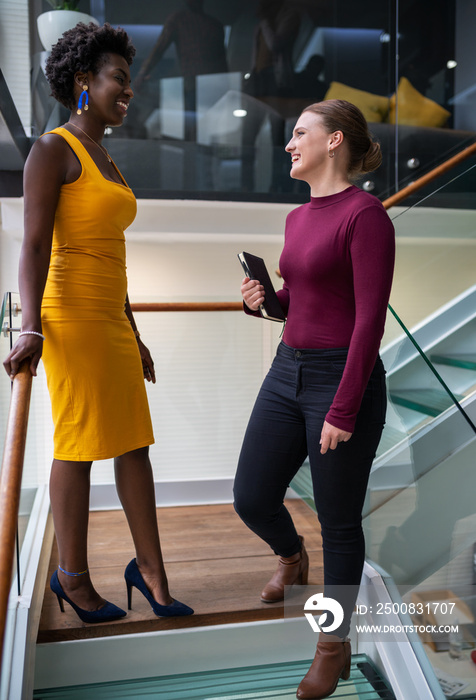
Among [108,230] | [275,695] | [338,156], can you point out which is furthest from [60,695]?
[338,156]

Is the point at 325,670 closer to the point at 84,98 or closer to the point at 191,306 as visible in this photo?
the point at 84,98

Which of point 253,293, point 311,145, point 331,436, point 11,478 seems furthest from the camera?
point 253,293

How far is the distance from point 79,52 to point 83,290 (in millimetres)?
651

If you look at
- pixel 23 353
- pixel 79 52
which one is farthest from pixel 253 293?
pixel 79 52

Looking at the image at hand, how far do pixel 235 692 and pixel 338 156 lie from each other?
154 centimetres

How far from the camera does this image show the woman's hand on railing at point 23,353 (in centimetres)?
139

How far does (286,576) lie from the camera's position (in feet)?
6.25

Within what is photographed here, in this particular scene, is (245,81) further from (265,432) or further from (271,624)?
(271,624)

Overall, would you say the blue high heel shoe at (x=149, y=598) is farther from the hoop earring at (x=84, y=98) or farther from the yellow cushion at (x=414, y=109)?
the yellow cushion at (x=414, y=109)

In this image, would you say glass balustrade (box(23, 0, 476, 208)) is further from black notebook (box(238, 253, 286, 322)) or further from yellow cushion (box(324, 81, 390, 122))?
black notebook (box(238, 253, 286, 322))

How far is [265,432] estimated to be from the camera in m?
1.55

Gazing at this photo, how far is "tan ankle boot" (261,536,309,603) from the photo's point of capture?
1.89m

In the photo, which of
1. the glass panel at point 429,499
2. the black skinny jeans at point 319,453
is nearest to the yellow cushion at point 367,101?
the glass panel at point 429,499

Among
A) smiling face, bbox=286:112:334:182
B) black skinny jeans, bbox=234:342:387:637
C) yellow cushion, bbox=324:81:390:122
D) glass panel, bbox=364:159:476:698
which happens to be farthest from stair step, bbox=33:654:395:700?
yellow cushion, bbox=324:81:390:122
